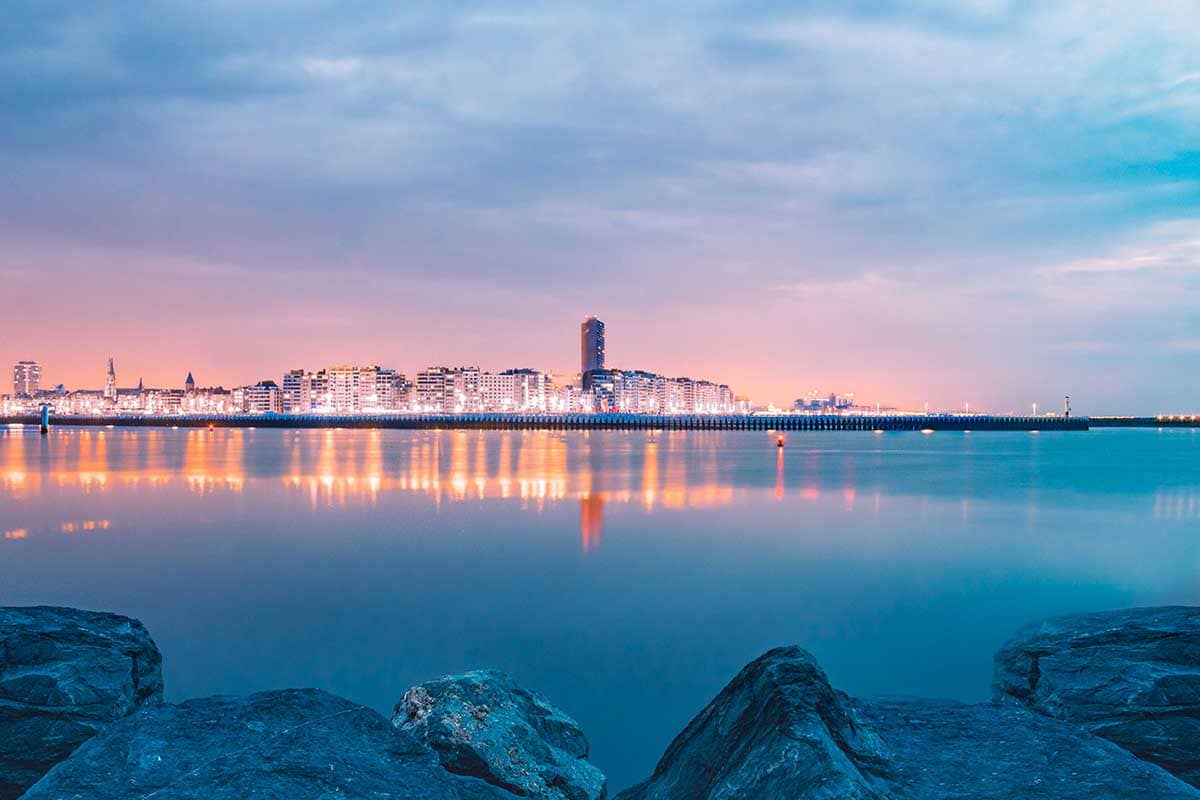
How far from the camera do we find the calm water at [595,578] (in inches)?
376

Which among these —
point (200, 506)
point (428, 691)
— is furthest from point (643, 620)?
point (200, 506)

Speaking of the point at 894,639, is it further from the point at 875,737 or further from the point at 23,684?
the point at 23,684

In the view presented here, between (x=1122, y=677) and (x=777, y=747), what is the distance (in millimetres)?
3098

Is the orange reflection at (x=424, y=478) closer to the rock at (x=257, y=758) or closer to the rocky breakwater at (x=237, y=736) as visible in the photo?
the rocky breakwater at (x=237, y=736)

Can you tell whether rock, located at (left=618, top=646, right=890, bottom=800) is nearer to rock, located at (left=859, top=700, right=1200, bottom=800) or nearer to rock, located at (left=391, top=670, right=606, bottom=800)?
rock, located at (left=859, top=700, right=1200, bottom=800)

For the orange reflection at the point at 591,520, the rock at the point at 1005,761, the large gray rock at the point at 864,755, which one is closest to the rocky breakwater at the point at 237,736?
the large gray rock at the point at 864,755

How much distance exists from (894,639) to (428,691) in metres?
7.76

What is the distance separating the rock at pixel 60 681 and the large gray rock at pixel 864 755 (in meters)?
3.59

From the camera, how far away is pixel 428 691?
18.3 ft

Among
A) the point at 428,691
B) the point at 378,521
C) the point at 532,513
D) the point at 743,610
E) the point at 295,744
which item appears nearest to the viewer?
the point at 295,744

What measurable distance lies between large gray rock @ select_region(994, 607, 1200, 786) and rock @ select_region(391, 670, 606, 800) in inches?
130

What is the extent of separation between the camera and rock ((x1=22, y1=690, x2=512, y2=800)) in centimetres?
373

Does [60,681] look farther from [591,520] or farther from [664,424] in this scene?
[664,424]

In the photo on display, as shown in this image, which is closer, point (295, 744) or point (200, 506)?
point (295, 744)
